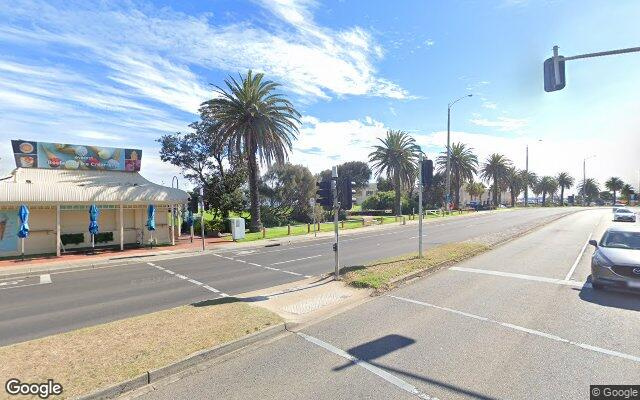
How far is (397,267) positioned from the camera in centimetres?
1207

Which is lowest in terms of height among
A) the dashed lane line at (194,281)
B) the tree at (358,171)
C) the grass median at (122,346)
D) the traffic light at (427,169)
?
the dashed lane line at (194,281)

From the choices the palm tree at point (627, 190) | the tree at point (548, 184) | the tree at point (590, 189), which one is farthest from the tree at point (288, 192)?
the tree at point (590, 189)

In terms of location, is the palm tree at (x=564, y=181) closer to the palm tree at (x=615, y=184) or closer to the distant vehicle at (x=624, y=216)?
the palm tree at (x=615, y=184)

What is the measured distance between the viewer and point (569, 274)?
11.2 m

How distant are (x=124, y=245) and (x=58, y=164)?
7.06m

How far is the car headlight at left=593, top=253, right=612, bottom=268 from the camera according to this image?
8.62 metres

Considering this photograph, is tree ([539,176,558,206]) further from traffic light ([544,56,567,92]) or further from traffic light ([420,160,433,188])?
traffic light ([544,56,567,92])

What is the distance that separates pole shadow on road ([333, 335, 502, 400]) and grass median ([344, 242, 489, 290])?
346 centimetres

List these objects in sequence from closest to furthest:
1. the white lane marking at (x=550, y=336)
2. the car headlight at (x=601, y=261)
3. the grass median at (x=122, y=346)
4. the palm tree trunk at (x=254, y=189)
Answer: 1. the grass median at (x=122, y=346)
2. the white lane marking at (x=550, y=336)
3. the car headlight at (x=601, y=261)
4. the palm tree trunk at (x=254, y=189)

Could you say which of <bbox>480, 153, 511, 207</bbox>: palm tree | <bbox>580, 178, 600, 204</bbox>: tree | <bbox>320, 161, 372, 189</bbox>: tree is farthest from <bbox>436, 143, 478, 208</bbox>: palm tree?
<bbox>580, 178, 600, 204</bbox>: tree

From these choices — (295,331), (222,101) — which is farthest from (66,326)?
(222,101)

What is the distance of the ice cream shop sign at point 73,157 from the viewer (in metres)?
22.2

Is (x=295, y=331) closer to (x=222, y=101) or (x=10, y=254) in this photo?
(x=10, y=254)

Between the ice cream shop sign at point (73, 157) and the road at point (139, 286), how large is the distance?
12057 millimetres
